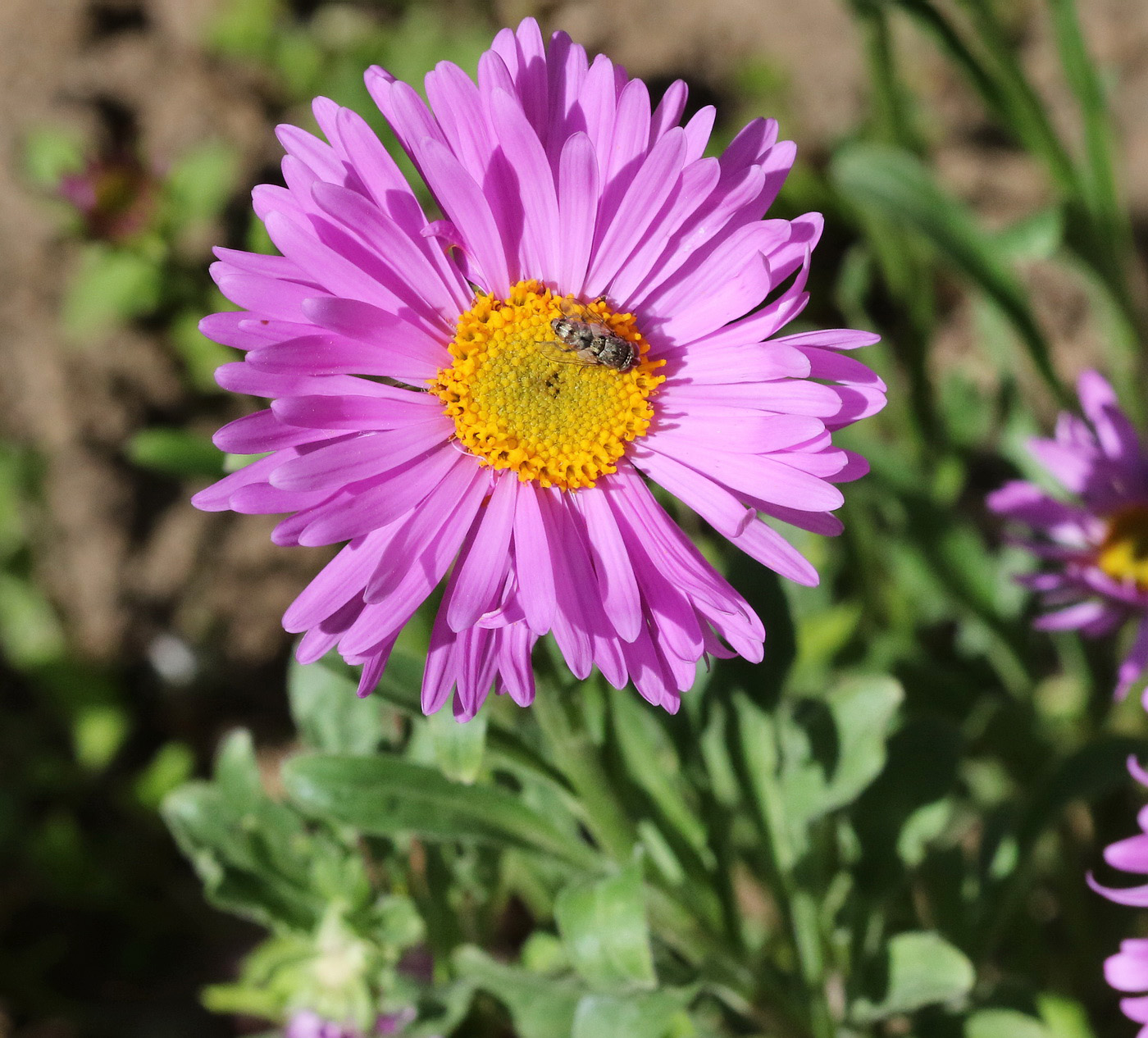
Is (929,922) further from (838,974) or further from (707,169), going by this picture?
(707,169)

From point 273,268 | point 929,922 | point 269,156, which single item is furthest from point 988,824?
point 269,156

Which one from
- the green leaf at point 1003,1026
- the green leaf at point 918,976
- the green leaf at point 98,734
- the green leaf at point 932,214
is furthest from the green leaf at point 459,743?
the green leaf at point 98,734

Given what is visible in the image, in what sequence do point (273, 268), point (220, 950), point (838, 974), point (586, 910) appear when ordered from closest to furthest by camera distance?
1. point (273, 268)
2. point (586, 910)
3. point (838, 974)
4. point (220, 950)

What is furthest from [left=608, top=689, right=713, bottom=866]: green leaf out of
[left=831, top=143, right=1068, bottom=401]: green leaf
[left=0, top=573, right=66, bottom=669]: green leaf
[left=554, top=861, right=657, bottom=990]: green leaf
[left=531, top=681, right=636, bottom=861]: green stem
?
[left=0, top=573, right=66, bottom=669]: green leaf

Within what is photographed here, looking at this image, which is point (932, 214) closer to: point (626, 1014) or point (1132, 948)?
point (1132, 948)

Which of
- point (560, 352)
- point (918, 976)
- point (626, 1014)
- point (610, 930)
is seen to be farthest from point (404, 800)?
point (918, 976)

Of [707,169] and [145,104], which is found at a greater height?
[145,104]

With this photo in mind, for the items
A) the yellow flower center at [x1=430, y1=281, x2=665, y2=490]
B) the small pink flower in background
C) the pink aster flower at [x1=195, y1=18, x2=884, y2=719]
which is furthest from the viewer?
the small pink flower in background

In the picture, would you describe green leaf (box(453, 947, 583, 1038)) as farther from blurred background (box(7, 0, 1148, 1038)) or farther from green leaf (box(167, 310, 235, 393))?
green leaf (box(167, 310, 235, 393))

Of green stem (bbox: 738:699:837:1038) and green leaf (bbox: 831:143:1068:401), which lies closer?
green stem (bbox: 738:699:837:1038)
